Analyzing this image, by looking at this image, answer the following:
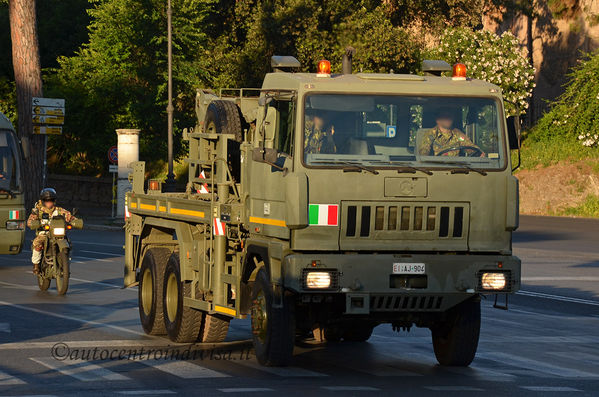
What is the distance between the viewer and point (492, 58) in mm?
51219

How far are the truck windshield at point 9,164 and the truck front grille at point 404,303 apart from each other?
14.1 meters

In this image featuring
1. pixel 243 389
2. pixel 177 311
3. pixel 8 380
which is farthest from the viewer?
pixel 177 311

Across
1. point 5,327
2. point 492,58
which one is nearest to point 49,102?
point 492,58

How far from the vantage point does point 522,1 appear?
57.2 metres

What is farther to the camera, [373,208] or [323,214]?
[373,208]

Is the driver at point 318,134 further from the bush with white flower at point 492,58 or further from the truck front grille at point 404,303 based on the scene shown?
the bush with white flower at point 492,58

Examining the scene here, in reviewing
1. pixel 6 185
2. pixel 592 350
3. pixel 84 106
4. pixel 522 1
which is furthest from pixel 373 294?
pixel 522 1

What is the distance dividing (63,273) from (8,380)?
27.3 feet

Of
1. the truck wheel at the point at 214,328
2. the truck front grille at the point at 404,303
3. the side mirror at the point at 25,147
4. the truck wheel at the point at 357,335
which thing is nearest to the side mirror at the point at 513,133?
the truck front grille at the point at 404,303

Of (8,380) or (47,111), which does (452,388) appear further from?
(47,111)

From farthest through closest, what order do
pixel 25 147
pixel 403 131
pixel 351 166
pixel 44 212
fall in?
pixel 25 147 → pixel 44 212 → pixel 403 131 → pixel 351 166

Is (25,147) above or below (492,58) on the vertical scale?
below

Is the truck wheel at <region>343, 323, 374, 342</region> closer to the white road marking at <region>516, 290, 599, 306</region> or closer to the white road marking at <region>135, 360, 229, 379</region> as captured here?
the white road marking at <region>135, 360, 229, 379</region>

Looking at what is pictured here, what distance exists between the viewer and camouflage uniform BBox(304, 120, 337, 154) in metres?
11.7
